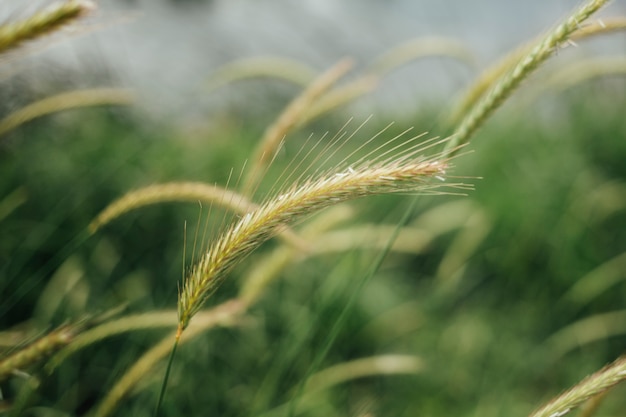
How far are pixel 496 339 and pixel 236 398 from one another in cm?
126

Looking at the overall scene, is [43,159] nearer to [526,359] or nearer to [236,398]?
[236,398]

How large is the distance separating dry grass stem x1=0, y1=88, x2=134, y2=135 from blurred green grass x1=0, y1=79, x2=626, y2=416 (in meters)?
0.29

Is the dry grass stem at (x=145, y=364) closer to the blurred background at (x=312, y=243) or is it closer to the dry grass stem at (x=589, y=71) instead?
the blurred background at (x=312, y=243)

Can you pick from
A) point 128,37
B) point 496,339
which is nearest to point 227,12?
point 128,37

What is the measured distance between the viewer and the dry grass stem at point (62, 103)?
1.60m

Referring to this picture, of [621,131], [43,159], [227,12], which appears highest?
[227,12]

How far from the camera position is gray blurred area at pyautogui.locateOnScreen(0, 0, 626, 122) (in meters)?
3.77

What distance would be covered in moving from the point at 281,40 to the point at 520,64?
12.7ft

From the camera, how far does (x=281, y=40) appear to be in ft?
16.1

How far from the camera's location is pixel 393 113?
493 centimetres

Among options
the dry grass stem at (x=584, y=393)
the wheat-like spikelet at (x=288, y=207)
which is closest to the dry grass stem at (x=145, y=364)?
the wheat-like spikelet at (x=288, y=207)

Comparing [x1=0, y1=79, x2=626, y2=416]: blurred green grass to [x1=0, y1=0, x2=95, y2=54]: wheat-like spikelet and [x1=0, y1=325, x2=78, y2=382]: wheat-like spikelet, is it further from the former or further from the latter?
[x1=0, y1=0, x2=95, y2=54]: wheat-like spikelet

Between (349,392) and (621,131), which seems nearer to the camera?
(349,392)

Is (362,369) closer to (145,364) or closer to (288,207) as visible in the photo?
(145,364)
